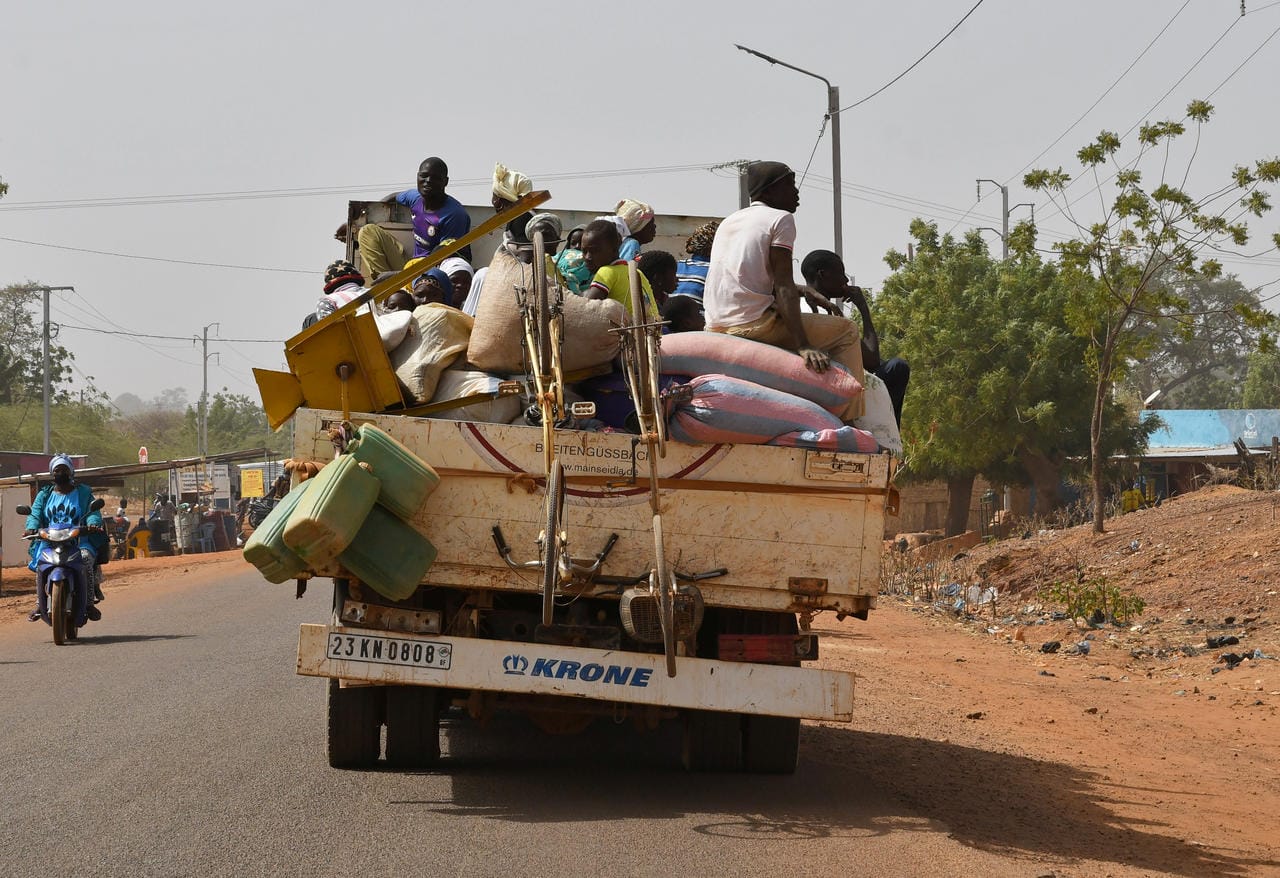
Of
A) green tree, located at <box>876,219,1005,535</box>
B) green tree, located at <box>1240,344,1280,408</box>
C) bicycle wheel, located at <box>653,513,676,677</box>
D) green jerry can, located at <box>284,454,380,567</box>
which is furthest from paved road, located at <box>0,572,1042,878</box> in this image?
green tree, located at <box>1240,344,1280,408</box>

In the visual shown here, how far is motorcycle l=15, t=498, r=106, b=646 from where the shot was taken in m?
12.4

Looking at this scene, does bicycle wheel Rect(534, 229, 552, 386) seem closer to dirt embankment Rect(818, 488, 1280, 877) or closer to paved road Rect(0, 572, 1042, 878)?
paved road Rect(0, 572, 1042, 878)

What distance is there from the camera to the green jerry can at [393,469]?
212 inches

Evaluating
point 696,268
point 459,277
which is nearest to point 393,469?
point 696,268

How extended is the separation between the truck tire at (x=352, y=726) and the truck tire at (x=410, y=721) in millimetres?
101

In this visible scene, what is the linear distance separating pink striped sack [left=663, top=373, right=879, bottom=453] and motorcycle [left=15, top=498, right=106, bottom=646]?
8299 mm

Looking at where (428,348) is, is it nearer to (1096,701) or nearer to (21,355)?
(1096,701)

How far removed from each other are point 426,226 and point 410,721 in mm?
4425

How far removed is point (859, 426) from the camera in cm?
643

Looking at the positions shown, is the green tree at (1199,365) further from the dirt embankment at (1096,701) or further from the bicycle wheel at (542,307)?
the bicycle wheel at (542,307)

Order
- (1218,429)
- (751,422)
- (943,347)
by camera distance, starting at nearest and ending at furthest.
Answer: (751,422)
(943,347)
(1218,429)

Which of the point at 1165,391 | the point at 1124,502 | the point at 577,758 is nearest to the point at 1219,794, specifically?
the point at 577,758

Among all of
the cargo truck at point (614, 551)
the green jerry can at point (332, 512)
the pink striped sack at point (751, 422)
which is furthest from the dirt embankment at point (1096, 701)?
the green jerry can at point (332, 512)

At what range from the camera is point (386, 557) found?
546 cm
